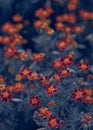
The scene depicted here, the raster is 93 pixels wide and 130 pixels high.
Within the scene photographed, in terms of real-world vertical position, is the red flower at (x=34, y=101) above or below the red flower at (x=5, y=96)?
below

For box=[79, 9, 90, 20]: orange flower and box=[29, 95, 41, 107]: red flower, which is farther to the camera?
box=[79, 9, 90, 20]: orange flower

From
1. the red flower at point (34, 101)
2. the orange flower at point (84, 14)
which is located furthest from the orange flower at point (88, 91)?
the orange flower at point (84, 14)

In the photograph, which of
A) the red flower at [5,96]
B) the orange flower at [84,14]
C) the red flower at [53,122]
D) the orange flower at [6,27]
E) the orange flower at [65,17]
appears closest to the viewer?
the red flower at [53,122]

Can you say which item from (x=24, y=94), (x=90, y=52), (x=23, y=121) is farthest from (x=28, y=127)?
(x=90, y=52)

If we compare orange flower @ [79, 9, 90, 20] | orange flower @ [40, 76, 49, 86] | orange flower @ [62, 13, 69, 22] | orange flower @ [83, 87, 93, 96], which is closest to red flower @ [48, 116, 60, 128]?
orange flower @ [40, 76, 49, 86]

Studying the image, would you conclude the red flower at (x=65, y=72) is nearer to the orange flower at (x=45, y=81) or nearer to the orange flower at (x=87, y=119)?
the orange flower at (x=45, y=81)

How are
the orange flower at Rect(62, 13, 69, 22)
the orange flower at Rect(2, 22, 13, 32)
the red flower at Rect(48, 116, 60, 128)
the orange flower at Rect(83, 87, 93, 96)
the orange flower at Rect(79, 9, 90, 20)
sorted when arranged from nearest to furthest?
the red flower at Rect(48, 116, 60, 128) → the orange flower at Rect(83, 87, 93, 96) → the orange flower at Rect(2, 22, 13, 32) → the orange flower at Rect(62, 13, 69, 22) → the orange flower at Rect(79, 9, 90, 20)

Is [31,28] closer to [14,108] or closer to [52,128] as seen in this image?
[14,108]

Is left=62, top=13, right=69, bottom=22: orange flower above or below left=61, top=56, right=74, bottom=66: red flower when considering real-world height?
below

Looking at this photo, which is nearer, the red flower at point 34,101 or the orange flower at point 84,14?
the red flower at point 34,101

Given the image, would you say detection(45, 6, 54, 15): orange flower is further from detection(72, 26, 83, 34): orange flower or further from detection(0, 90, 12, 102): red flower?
detection(0, 90, 12, 102): red flower

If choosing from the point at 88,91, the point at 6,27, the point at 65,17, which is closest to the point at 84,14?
the point at 65,17
